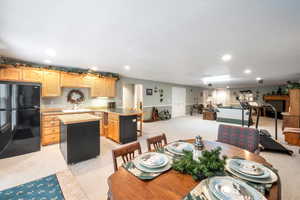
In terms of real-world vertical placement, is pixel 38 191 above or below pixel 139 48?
below

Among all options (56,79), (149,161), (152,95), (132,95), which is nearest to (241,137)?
(149,161)

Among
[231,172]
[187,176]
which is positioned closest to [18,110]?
[187,176]

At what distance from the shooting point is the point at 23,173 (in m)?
2.33

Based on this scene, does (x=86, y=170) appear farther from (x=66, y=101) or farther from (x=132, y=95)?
(x=132, y=95)

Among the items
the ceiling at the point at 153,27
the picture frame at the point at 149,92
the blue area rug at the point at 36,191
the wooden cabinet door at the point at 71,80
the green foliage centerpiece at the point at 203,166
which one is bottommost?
the blue area rug at the point at 36,191

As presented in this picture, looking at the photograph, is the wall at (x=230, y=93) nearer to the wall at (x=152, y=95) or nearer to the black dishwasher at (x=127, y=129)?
the wall at (x=152, y=95)

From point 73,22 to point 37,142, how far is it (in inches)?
125

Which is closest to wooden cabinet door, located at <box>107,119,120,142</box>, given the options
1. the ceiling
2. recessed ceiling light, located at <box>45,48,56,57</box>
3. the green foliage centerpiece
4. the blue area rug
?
the blue area rug

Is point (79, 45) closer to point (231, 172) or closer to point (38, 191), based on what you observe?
point (38, 191)

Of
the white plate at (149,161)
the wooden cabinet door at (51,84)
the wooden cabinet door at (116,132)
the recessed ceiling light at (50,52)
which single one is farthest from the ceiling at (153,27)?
the wooden cabinet door at (116,132)

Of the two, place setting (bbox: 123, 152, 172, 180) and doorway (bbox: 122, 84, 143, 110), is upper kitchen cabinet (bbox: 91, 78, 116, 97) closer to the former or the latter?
doorway (bbox: 122, 84, 143, 110)

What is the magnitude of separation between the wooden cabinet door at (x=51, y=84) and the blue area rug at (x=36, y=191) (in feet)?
8.73

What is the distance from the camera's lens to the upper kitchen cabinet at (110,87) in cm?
511

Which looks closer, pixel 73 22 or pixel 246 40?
A: pixel 73 22
